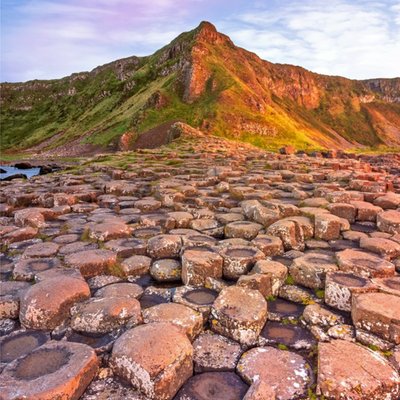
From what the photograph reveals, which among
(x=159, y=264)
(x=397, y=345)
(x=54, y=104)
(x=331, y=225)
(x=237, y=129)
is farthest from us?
(x=54, y=104)

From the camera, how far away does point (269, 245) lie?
4.90 meters

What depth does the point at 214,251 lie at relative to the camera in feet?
15.4

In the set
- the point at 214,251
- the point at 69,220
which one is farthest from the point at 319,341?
the point at 69,220

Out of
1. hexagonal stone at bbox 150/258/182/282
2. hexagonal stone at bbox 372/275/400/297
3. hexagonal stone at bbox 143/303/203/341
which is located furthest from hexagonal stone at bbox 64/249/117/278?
hexagonal stone at bbox 372/275/400/297

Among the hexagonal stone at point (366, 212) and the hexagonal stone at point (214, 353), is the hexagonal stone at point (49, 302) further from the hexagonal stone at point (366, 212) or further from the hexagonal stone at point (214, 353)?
the hexagonal stone at point (366, 212)

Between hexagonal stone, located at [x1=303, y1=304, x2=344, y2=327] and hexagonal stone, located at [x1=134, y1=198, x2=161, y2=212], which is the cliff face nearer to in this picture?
hexagonal stone, located at [x1=134, y1=198, x2=161, y2=212]

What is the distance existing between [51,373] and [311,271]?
2883mm

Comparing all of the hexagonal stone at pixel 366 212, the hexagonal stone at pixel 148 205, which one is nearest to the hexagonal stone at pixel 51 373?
the hexagonal stone at pixel 148 205

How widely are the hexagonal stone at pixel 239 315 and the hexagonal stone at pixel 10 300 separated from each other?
1954mm

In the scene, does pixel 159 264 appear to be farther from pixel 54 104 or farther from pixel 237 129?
pixel 54 104

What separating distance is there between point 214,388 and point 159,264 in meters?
2.08

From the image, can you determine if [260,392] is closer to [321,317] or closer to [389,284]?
[321,317]

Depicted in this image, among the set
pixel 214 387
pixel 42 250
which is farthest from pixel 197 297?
pixel 42 250

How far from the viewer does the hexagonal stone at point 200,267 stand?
4152mm
